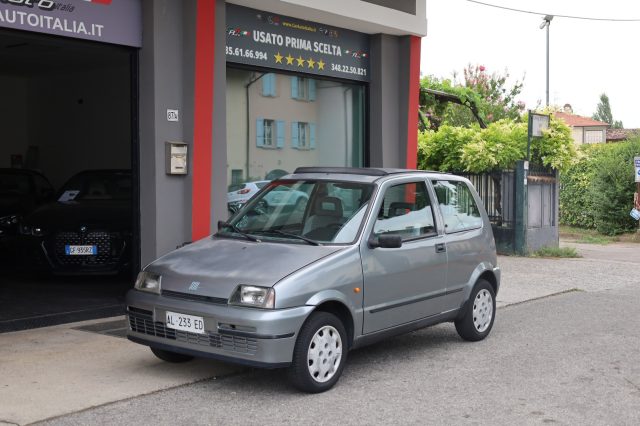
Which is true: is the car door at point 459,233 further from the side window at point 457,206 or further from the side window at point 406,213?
the side window at point 406,213

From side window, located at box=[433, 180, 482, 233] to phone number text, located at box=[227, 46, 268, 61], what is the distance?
3.87 m

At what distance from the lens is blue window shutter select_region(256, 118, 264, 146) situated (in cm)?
1109

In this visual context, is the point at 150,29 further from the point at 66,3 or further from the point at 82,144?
the point at 82,144

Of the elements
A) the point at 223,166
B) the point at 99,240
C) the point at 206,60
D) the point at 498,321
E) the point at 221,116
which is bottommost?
the point at 498,321

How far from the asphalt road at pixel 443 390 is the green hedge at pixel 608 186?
14596 millimetres

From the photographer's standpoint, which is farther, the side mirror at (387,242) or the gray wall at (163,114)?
the gray wall at (163,114)

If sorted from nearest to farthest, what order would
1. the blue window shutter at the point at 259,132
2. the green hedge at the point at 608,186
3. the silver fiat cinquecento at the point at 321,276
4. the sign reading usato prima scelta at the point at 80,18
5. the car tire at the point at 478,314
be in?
1. the silver fiat cinquecento at the point at 321,276
2. the car tire at the point at 478,314
3. the sign reading usato prima scelta at the point at 80,18
4. the blue window shutter at the point at 259,132
5. the green hedge at the point at 608,186

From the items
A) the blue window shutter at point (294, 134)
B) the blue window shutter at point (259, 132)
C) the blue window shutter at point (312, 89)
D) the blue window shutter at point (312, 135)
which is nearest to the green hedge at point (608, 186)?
the blue window shutter at point (312, 135)

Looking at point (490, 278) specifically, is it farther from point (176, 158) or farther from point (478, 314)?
point (176, 158)

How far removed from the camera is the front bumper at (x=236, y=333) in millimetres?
5570

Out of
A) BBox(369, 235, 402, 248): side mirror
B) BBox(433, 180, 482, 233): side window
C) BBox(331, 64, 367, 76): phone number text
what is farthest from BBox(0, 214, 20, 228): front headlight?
BBox(369, 235, 402, 248): side mirror

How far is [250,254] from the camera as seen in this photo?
20.2 ft

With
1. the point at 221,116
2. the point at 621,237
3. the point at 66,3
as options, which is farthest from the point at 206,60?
the point at 621,237

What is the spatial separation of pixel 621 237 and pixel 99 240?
621 inches
